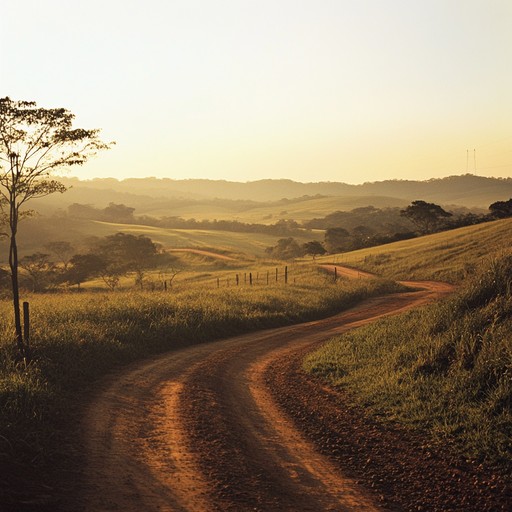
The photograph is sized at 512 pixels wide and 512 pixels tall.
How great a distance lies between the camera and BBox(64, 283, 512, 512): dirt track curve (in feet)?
24.1

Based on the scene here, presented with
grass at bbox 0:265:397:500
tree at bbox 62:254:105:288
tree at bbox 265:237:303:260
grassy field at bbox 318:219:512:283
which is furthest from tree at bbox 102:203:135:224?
grass at bbox 0:265:397:500

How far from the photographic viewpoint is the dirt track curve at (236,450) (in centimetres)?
736

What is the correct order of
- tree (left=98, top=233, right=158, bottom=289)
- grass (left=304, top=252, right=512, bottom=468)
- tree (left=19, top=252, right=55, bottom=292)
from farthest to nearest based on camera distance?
tree (left=98, top=233, right=158, bottom=289) < tree (left=19, top=252, right=55, bottom=292) < grass (left=304, top=252, right=512, bottom=468)

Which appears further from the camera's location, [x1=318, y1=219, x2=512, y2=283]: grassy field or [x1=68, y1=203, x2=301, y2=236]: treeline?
[x1=68, y1=203, x2=301, y2=236]: treeline

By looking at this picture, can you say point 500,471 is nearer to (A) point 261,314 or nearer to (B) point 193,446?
(B) point 193,446

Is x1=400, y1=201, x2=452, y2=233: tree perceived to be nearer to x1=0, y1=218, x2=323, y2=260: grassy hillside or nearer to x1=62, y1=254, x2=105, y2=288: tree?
x1=0, y1=218, x2=323, y2=260: grassy hillside

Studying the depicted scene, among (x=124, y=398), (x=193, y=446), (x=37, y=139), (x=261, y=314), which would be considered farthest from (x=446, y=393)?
(x=261, y=314)

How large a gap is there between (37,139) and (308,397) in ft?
33.5

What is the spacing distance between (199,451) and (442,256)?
45145mm

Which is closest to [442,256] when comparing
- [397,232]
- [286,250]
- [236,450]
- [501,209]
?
[501,209]

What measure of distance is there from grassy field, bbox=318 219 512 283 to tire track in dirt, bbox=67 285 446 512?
32712 millimetres

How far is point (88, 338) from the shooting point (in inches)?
634

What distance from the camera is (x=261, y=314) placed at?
79.7 ft

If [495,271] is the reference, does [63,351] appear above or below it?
below
